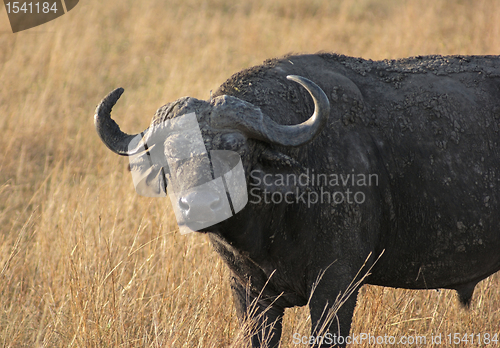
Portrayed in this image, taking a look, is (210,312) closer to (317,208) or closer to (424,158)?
(317,208)

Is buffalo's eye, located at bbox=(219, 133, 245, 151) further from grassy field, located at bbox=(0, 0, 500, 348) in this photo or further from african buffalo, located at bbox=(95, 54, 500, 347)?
grassy field, located at bbox=(0, 0, 500, 348)

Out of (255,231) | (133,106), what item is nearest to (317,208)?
(255,231)

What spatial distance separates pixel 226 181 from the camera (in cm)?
317

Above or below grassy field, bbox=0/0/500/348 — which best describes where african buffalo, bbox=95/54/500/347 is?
above

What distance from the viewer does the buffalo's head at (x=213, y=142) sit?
3102 mm

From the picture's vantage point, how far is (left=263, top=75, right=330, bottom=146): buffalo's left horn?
125 inches

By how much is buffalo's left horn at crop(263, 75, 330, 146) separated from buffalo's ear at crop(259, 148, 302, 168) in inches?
4.9

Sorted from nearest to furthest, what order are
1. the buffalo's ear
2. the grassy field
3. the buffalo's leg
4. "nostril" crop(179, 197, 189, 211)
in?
1. "nostril" crop(179, 197, 189, 211)
2. the buffalo's ear
3. the buffalo's leg
4. the grassy field

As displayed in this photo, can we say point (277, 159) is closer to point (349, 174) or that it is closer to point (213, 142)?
point (213, 142)

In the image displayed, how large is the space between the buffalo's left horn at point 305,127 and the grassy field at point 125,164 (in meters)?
1.30

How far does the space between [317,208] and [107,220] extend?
3241 millimetres

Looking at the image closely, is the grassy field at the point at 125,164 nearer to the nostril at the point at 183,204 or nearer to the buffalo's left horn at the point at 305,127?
the nostril at the point at 183,204

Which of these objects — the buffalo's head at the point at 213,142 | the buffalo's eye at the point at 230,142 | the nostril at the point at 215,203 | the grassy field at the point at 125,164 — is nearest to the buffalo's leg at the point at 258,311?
the grassy field at the point at 125,164

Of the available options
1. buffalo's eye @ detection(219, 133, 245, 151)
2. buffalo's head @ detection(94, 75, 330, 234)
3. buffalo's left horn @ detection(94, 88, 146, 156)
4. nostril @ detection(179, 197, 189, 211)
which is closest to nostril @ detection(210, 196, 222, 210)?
buffalo's head @ detection(94, 75, 330, 234)
